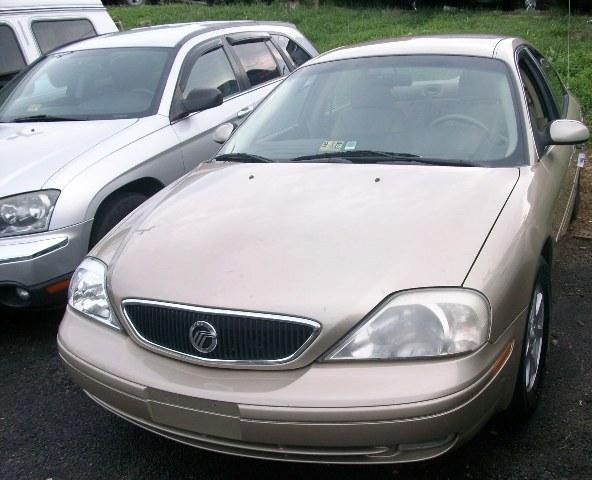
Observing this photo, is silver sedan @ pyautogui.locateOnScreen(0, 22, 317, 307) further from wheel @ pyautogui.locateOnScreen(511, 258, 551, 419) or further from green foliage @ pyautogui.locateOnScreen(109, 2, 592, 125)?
green foliage @ pyautogui.locateOnScreen(109, 2, 592, 125)

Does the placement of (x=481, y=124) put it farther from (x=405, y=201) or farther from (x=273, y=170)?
(x=273, y=170)

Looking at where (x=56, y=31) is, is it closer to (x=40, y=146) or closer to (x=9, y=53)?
(x=9, y=53)

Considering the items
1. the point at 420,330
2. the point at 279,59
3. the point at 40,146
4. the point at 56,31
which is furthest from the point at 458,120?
the point at 56,31

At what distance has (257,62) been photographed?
19.6 ft

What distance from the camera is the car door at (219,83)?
4852 millimetres

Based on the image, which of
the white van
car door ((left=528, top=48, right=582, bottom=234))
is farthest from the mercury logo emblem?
the white van

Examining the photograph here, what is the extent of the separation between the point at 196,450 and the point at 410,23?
11745 millimetres

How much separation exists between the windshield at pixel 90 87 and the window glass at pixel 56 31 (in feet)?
6.07

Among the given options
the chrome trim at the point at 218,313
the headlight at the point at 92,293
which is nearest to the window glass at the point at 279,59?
the headlight at the point at 92,293

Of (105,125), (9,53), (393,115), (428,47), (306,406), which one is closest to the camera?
(306,406)

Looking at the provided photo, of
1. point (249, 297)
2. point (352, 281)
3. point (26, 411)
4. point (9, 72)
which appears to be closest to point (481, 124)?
point (352, 281)

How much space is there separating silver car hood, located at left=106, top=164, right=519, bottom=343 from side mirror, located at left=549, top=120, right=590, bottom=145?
1.30 ft

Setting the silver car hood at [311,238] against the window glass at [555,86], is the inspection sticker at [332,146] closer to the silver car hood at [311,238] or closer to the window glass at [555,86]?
the silver car hood at [311,238]

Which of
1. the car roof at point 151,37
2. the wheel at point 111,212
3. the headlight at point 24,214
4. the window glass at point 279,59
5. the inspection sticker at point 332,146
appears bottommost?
the wheel at point 111,212
